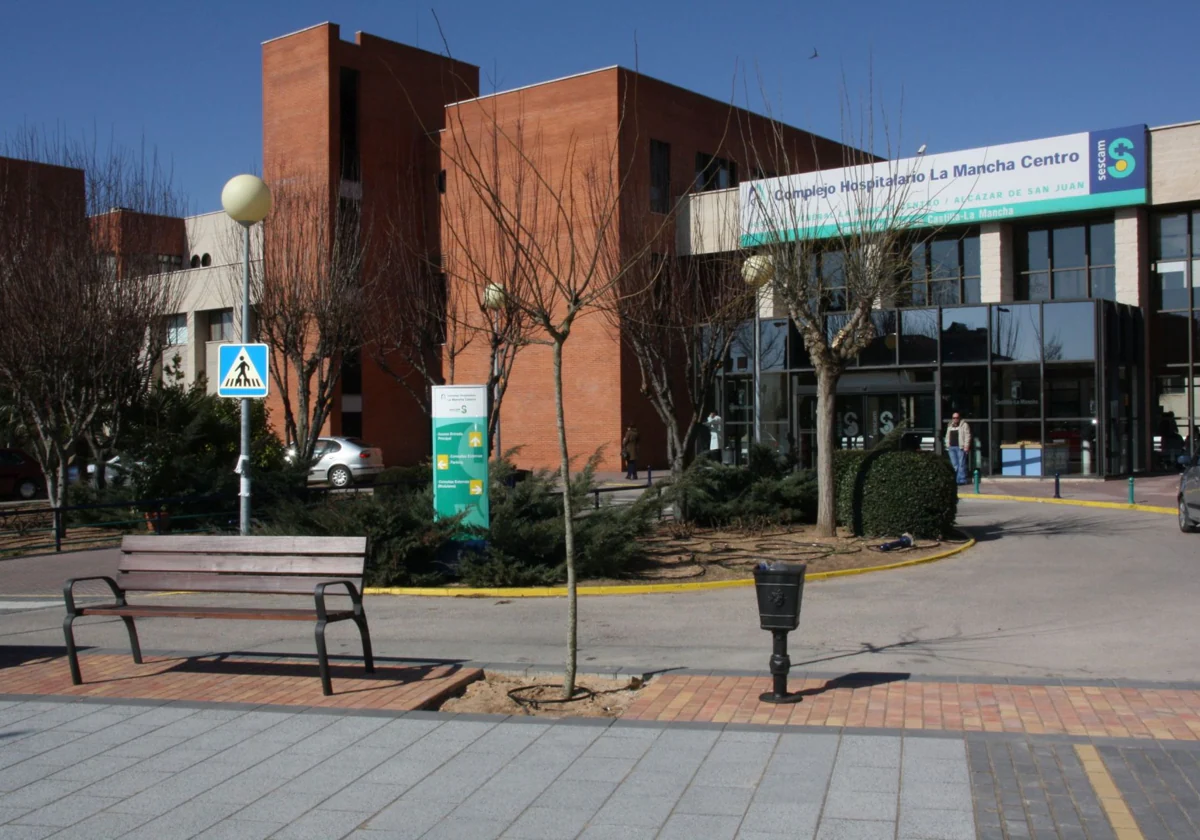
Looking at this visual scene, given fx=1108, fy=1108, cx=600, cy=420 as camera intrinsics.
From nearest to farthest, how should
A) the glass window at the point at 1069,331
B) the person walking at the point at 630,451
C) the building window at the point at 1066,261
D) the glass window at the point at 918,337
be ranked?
the glass window at the point at 1069,331 < the glass window at the point at 918,337 < the building window at the point at 1066,261 < the person walking at the point at 630,451

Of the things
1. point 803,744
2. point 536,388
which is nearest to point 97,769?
point 803,744

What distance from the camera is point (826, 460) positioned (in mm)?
16531

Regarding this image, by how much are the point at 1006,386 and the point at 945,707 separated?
2498cm

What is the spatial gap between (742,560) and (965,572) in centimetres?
273

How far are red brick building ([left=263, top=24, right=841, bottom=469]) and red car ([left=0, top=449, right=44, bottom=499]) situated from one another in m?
10.7

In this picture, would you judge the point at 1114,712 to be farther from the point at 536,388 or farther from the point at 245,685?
the point at 536,388

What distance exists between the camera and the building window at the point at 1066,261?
32.0 meters

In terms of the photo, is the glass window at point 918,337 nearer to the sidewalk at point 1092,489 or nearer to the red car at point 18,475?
the sidewalk at point 1092,489

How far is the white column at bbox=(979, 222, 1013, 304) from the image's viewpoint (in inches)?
1260

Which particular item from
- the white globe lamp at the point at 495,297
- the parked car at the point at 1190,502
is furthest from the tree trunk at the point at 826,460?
the parked car at the point at 1190,502

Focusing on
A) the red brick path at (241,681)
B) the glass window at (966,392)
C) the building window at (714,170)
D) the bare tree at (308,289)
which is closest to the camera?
the red brick path at (241,681)

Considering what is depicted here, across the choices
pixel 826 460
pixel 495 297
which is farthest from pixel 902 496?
pixel 495 297

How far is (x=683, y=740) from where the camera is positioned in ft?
20.6

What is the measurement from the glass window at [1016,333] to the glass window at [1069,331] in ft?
0.81
